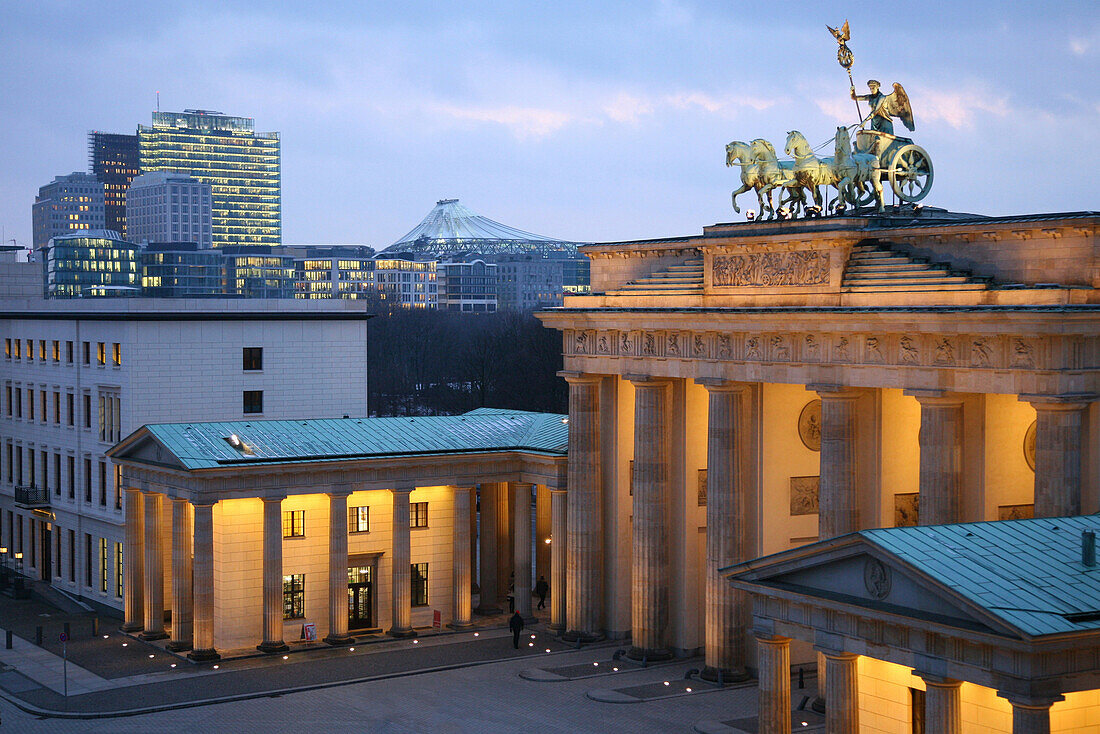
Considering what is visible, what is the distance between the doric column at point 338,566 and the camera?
214ft

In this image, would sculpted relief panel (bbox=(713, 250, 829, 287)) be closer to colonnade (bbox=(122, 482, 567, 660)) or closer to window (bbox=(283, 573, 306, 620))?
colonnade (bbox=(122, 482, 567, 660))

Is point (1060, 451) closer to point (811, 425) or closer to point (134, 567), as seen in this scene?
point (811, 425)

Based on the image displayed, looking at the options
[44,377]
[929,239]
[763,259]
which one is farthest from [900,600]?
[44,377]

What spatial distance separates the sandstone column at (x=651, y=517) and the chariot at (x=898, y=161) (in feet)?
40.6

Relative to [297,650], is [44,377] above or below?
above

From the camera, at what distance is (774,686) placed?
40.5 metres

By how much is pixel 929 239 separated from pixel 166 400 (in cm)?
4369

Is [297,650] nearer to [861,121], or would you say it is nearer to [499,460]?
[499,460]

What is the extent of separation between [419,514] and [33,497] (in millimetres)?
29466

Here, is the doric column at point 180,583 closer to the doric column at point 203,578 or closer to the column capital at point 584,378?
the doric column at point 203,578

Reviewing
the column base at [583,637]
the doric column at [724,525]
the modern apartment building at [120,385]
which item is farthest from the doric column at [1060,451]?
the modern apartment building at [120,385]

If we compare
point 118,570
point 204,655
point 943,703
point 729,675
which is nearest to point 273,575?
point 204,655

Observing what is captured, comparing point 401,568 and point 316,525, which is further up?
point 316,525

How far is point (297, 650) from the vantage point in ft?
213
